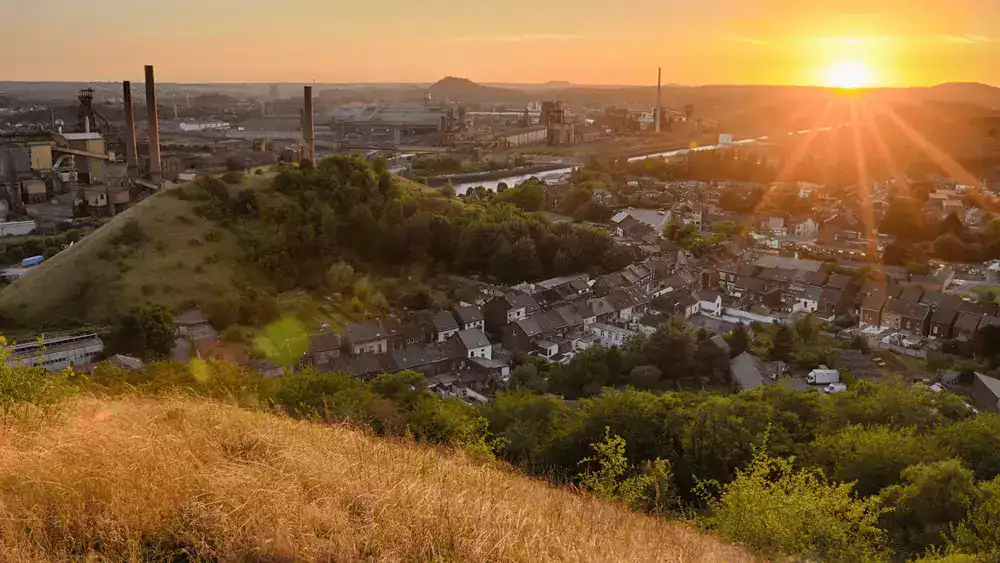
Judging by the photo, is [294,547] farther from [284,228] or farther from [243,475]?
[284,228]

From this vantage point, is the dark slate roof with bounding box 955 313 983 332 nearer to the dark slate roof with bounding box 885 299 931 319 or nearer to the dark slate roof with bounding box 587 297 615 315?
the dark slate roof with bounding box 885 299 931 319

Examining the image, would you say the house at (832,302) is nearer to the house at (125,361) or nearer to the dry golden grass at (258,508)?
the house at (125,361)

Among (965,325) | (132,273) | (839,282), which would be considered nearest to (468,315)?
(132,273)

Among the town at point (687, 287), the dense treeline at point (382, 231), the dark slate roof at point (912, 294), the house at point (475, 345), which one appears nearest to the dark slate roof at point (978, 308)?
the town at point (687, 287)

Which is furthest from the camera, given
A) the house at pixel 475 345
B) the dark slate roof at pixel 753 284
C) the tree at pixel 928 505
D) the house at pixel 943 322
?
the dark slate roof at pixel 753 284

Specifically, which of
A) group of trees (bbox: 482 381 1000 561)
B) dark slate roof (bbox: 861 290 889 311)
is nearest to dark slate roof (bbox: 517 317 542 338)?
group of trees (bbox: 482 381 1000 561)

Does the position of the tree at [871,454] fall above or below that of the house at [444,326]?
above
